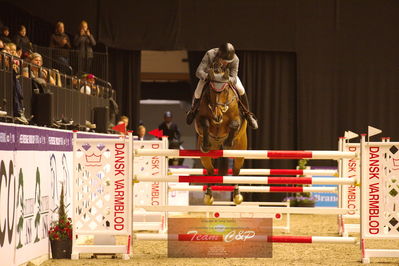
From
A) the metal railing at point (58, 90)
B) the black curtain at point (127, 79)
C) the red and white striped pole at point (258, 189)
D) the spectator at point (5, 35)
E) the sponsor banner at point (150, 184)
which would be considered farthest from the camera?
the black curtain at point (127, 79)

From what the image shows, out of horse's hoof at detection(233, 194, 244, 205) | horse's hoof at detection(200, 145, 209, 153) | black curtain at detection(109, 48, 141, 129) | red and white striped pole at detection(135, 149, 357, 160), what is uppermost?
black curtain at detection(109, 48, 141, 129)

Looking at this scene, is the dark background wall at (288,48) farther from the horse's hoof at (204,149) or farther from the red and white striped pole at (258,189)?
the horse's hoof at (204,149)

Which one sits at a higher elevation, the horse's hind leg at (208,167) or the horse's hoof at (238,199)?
the horse's hind leg at (208,167)

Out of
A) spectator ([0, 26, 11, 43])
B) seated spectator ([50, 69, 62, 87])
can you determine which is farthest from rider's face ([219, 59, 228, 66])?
spectator ([0, 26, 11, 43])

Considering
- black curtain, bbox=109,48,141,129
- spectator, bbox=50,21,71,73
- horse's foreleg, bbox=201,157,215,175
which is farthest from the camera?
black curtain, bbox=109,48,141,129

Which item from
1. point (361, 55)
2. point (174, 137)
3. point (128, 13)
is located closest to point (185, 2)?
point (128, 13)

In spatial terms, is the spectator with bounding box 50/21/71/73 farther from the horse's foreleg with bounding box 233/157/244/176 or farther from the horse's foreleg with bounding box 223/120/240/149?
the horse's foreleg with bounding box 223/120/240/149

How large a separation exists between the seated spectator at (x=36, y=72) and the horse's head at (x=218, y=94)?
8.02 feet

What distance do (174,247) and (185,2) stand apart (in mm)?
7448

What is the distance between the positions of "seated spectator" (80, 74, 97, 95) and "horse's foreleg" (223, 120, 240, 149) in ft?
14.7

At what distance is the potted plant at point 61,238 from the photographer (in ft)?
21.1

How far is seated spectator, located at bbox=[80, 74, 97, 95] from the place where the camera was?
10.3 m

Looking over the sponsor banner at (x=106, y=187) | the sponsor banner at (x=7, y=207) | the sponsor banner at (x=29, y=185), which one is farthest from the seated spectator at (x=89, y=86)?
the sponsor banner at (x=7, y=207)

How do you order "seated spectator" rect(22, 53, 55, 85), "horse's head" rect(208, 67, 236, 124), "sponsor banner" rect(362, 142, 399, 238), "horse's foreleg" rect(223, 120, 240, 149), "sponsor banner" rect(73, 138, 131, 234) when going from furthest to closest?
"seated spectator" rect(22, 53, 55, 85) → "sponsor banner" rect(73, 138, 131, 234) → "sponsor banner" rect(362, 142, 399, 238) → "horse's foreleg" rect(223, 120, 240, 149) → "horse's head" rect(208, 67, 236, 124)
